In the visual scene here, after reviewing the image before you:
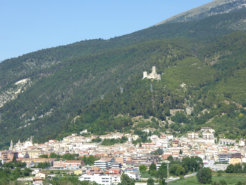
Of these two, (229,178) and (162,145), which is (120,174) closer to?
(229,178)

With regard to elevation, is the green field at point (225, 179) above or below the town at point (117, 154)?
below

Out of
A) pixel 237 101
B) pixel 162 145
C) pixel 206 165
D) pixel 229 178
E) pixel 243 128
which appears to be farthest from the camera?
pixel 237 101

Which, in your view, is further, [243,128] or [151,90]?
[151,90]

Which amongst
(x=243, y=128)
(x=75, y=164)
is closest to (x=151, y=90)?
(x=243, y=128)

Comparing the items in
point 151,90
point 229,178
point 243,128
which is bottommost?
point 229,178

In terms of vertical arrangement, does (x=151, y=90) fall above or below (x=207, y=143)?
above

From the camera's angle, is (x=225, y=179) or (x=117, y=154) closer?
(x=225, y=179)

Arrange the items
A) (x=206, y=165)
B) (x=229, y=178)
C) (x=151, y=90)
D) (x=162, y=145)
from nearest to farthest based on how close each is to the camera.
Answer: (x=229, y=178) < (x=206, y=165) < (x=162, y=145) < (x=151, y=90)
